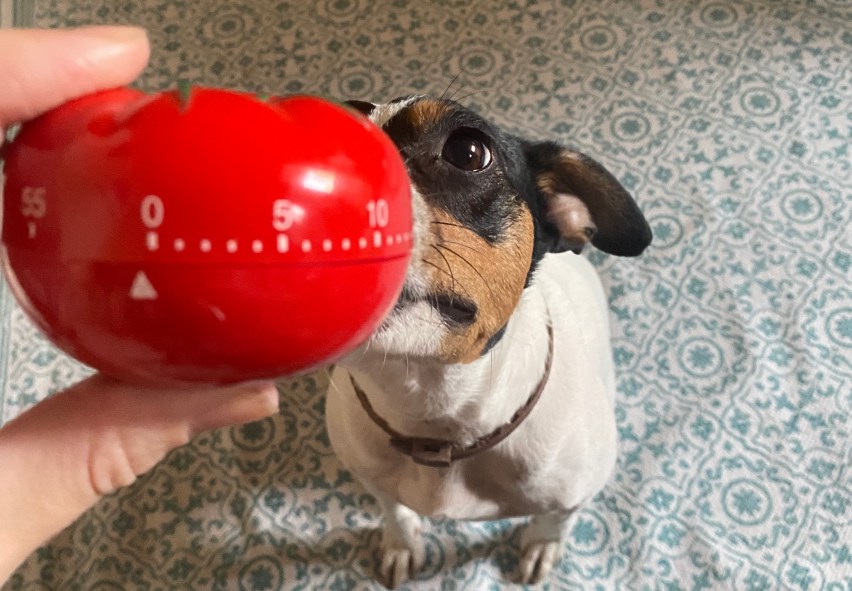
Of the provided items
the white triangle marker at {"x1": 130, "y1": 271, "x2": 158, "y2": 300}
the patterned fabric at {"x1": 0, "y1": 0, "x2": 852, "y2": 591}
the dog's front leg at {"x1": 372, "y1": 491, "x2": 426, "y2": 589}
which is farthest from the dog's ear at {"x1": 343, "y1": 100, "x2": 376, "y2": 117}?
the dog's front leg at {"x1": 372, "y1": 491, "x2": 426, "y2": 589}

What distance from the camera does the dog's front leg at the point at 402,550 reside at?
4.61ft

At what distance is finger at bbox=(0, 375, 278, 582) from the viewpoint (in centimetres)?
56

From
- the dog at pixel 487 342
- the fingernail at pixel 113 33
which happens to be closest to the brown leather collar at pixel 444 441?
the dog at pixel 487 342

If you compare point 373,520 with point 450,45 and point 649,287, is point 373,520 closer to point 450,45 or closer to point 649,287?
point 649,287

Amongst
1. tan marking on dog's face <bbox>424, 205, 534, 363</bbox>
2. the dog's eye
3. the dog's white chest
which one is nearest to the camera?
tan marking on dog's face <bbox>424, 205, 534, 363</bbox>

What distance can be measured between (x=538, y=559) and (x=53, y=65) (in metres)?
1.30

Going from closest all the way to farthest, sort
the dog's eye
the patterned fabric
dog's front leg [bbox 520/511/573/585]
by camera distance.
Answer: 1. the dog's eye
2. dog's front leg [bbox 520/511/573/585]
3. the patterned fabric

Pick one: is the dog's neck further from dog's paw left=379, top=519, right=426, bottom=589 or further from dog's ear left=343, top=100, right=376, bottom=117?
dog's paw left=379, top=519, right=426, bottom=589

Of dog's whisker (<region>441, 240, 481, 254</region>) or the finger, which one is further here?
dog's whisker (<region>441, 240, 481, 254</region>)

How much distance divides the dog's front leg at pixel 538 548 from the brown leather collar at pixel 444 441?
441mm

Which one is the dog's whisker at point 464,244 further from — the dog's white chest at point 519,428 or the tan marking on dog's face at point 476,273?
the dog's white chest at point 519,428

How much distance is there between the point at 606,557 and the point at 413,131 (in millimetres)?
1076

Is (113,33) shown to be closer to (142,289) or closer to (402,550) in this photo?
(142,289)

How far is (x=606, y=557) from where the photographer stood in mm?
1481
